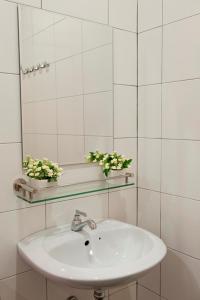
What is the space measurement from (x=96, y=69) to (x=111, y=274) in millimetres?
949

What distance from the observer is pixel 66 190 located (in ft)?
4.28

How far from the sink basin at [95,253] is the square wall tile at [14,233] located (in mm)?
39

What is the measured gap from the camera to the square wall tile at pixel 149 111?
1.56 m

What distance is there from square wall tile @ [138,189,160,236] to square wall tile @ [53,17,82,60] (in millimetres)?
833

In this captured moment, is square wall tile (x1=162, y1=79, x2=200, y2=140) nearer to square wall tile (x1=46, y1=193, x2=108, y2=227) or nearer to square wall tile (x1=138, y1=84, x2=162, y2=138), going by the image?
square wall tile (x1=138, y1=84, x2=162, y2=138)

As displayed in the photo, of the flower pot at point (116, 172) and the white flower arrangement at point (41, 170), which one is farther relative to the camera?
the flower pot at point (116, 172)

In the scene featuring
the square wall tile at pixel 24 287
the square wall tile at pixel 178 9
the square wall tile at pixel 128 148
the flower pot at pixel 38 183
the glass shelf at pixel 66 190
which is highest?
the square wall tile at pixel 178 9

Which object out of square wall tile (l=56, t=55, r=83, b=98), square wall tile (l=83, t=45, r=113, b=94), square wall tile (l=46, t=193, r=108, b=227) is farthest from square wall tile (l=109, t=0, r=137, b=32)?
square wall tile (l=46, t=193, r=108, b=227)

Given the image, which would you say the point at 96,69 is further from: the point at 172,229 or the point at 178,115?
the point at 172,229

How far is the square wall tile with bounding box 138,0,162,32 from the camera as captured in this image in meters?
1.52

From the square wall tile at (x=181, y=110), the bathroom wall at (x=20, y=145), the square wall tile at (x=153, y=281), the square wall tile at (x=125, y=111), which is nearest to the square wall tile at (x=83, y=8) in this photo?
the bathroom wall at (x=20, y=145)

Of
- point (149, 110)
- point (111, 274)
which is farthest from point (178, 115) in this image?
point (111, 274)

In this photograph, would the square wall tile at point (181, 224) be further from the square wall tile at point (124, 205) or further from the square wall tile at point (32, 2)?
the square wall tile at point (32, 2)

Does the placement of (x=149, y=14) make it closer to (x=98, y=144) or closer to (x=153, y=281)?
(x=98, y=144)
